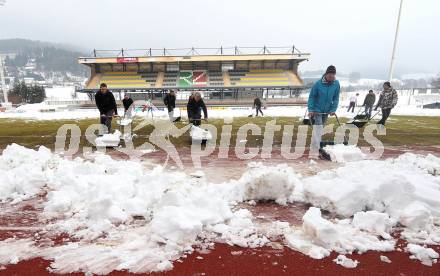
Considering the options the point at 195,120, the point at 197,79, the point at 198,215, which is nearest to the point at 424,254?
the point at 198,215

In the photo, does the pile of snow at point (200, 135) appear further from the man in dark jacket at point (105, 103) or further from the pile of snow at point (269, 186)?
the pile of snow at point (269, 186)

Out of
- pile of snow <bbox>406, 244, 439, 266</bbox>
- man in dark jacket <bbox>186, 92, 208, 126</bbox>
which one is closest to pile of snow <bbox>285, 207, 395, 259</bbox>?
pile of snow <bbox>406, 244, 439, 266</bbox>

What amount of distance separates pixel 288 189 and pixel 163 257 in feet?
7.07

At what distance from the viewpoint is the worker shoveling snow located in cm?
284

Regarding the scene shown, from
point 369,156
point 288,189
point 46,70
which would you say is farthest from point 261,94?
point 46,70

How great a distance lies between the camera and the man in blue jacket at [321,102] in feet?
22.7

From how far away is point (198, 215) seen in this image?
3.26m

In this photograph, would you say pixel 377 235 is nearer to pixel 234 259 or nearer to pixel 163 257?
pixel 234 259

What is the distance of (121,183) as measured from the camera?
4156 mm

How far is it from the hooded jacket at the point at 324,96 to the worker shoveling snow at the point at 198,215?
8.90ft

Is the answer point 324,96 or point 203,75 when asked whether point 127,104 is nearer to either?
point 324,96

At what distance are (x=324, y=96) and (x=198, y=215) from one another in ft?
16.5

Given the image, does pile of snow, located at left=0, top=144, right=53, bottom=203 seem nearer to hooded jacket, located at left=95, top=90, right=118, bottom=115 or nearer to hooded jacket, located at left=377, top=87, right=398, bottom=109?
hooded jacket, located at left=95, top=90, right=118, bottom=115

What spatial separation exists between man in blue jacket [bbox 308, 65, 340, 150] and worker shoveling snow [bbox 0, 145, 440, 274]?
2.61 metres
